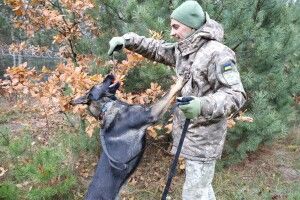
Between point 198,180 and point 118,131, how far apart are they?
2.71 ft

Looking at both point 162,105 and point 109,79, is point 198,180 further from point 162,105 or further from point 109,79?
point 109,79

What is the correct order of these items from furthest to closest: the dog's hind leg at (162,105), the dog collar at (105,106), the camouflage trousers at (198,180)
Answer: the camouflage trousers at (198,180)
the dog collar at (105,106)
the dog's hind leg at (162,105)

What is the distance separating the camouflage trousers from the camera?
302 cm

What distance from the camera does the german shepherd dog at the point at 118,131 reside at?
8.39 ft

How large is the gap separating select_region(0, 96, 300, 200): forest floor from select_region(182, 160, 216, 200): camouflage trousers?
133 centimetres

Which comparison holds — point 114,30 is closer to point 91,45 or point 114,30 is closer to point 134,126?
point 91,45

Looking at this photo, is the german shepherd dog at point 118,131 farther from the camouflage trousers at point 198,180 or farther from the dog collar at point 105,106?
the camouflage trousers at point 198,180

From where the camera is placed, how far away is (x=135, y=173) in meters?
5.48

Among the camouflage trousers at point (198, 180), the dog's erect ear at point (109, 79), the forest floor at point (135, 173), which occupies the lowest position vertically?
the forest floor at point (135, 173)

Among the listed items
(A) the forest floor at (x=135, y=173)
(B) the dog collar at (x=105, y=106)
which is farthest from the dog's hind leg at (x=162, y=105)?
(A) the forest floor at (x=135, y=173)

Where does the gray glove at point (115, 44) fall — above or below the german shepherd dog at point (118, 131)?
above

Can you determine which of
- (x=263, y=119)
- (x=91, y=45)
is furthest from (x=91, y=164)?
(x=263, y=119)

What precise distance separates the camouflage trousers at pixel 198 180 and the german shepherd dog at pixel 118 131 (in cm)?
55

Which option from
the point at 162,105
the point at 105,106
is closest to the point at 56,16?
the point at 105,106
